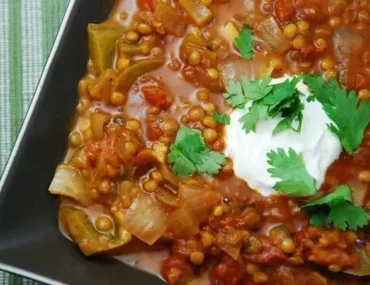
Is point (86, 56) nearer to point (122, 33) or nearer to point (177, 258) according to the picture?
point (122, 33)

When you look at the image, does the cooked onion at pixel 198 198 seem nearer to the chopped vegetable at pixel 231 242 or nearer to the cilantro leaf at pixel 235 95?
the chopped vegetable at pixel 231 242

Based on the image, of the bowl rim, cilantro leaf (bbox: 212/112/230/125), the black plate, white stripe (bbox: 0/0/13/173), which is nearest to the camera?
the bowl rim

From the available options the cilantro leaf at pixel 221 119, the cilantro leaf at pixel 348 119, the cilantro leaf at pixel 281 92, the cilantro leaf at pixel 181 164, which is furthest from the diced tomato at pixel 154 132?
the cilantro leaf at pixel 348 119

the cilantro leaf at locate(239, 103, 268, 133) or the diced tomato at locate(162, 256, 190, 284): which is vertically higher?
the cilantro leaf at locate(239, 103, 268, 133)

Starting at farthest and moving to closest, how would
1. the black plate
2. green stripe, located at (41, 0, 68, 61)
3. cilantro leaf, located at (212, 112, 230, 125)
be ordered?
green stripe, located at (41, 0, 68, 61), cilantro leaf, located at (212, 112, 230, 125), the black plate

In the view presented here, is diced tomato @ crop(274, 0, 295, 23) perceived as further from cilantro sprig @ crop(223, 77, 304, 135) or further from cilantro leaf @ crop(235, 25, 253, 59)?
cilantro sprig @ crop(223, 77, 304, 135)

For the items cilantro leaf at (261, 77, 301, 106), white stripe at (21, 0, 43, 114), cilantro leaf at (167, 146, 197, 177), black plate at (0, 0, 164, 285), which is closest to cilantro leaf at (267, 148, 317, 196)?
cilantro leaf at (261, 77, 301, 106)

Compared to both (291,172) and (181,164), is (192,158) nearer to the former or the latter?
(181,164)
